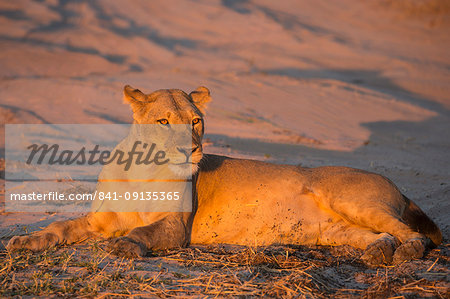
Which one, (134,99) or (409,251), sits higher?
(134,99)

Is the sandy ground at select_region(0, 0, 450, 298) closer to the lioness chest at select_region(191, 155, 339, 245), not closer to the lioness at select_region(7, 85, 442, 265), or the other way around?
the lioness at select_region(7, 85, 442, 265)

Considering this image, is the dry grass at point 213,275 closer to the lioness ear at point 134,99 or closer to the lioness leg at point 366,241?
the lioness leg at point 366,241

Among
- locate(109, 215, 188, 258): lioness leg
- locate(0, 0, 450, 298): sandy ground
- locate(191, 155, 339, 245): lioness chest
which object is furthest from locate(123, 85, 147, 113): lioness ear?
locate(0, 0, 450, 298): sandy ground

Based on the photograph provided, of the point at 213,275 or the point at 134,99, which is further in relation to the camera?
the point at 134,99

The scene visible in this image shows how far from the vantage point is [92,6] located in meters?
24.8

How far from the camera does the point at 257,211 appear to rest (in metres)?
5.64


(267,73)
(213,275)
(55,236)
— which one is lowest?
(267,73)

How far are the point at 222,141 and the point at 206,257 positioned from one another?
6.04 meters

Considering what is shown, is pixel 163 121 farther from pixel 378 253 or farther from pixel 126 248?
pixel 378 253

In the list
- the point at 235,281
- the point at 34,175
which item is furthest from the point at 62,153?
the point at 235,281

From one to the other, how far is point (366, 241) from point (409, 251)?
1.80 feet

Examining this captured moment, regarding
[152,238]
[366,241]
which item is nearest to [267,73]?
[366,241]

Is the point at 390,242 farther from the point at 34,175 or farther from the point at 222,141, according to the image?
the point at 222,141

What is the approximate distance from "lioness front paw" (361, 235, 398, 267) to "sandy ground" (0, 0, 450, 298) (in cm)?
154
